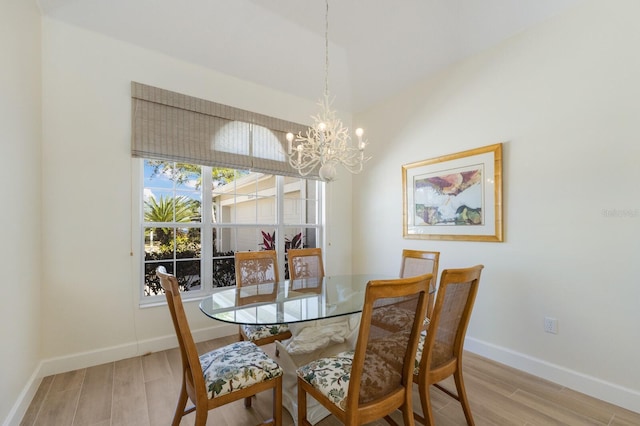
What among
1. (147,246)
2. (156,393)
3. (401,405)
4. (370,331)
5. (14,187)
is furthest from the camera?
(147,246)

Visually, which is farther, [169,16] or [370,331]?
[169,16]

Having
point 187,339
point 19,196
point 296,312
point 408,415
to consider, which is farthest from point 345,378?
point 19,196

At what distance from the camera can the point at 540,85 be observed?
2498mm

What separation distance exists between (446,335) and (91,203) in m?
3.15

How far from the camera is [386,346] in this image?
1.35 m

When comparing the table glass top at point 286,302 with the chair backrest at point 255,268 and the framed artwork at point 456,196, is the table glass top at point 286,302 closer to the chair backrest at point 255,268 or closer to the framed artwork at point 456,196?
the chair backrest at point 255,268

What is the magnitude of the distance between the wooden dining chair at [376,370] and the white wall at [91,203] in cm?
219

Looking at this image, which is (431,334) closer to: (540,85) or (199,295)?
(540,85)

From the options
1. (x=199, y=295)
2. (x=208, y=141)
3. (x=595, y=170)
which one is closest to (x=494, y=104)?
(x=595, y=170)

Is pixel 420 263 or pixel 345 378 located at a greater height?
pixel 420 263

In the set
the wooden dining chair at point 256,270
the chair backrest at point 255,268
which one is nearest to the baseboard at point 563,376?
the wooden dining chair at point 256,270

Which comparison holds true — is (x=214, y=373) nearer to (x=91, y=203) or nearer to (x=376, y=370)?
(x=376, y=370)

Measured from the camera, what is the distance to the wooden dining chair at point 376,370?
4.07ft

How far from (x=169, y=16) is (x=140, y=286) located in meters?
2.70
